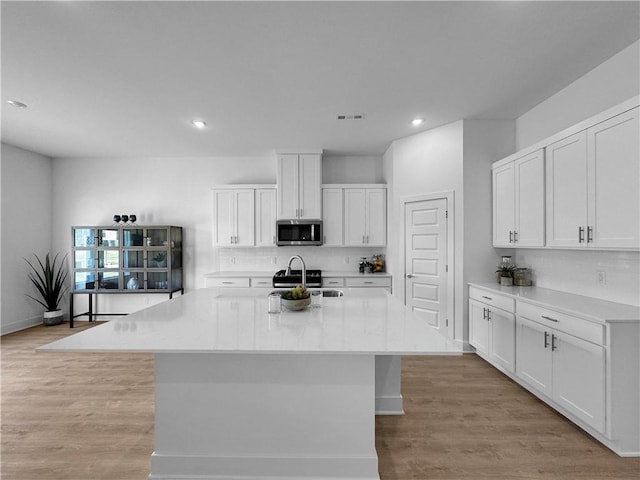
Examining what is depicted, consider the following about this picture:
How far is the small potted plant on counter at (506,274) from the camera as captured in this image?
345 cm

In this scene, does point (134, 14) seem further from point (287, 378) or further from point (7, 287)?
point (7, 287)

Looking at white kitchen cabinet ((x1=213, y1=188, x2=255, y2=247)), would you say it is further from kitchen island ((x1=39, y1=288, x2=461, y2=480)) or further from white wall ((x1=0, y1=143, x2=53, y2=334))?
kitchen island ((x1=39, y1=288, x2=461, y2=480))

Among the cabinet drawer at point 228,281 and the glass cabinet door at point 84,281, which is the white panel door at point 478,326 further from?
the glass cabinet door at point 84,281

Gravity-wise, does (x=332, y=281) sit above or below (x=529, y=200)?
below

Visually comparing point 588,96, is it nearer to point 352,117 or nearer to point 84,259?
point 352,117

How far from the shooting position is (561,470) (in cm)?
188

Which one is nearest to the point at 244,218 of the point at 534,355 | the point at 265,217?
the point at 265,217

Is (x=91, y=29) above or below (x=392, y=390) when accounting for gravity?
above

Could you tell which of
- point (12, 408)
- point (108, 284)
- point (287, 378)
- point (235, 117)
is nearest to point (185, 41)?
point (235, 117)

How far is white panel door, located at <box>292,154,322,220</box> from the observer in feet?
16.3

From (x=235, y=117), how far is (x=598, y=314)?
3727 mm

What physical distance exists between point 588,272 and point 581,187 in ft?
2.60

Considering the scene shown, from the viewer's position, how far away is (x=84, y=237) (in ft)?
16.8

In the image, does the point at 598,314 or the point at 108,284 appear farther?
the point at 108,284
